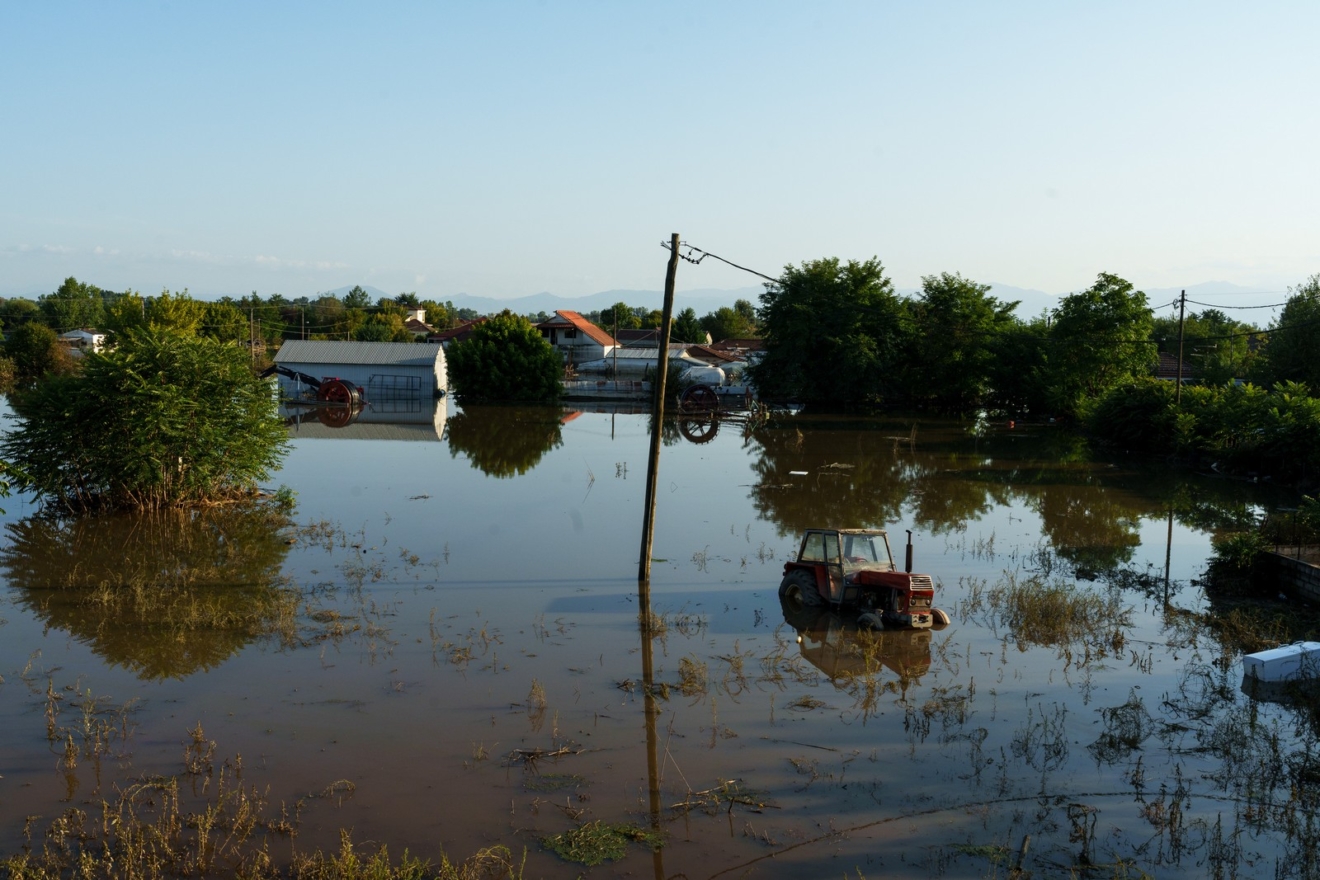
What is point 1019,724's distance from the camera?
395 inches

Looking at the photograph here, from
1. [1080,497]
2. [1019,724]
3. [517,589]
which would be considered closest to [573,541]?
[517,589]

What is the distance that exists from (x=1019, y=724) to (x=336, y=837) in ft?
21.0

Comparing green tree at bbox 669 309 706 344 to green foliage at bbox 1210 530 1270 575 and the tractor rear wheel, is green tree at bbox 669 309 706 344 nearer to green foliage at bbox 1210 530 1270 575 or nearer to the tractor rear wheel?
green foliage at bbox 1210 530 1270 575

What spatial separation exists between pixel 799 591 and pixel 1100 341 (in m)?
36.3

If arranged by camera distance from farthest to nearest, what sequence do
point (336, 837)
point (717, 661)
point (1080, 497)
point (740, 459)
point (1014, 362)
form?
point (1014, 362)
point (740, 459)
point (1080, 497)
point (717, 661)
point (336, 837)

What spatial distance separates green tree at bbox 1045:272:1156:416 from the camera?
148ft

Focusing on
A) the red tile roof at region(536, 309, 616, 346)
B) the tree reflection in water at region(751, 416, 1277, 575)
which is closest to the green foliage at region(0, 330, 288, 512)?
the tree reflection in water at region(751, 416, 1277, 575)

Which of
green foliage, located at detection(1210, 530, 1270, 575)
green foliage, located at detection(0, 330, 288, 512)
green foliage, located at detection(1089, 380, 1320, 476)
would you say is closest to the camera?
green foliage, located at detection(1210, 530, 1270, 575)

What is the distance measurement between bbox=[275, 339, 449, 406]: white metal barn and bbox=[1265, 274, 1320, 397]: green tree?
39.3 meters

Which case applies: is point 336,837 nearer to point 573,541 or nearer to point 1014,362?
point 573,541

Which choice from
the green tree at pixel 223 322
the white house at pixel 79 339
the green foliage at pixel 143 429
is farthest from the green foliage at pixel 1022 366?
the white house at pixel 79 339

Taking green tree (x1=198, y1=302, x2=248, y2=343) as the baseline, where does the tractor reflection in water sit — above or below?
below

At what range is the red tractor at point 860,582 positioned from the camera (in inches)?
512

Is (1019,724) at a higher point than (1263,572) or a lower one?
lower
